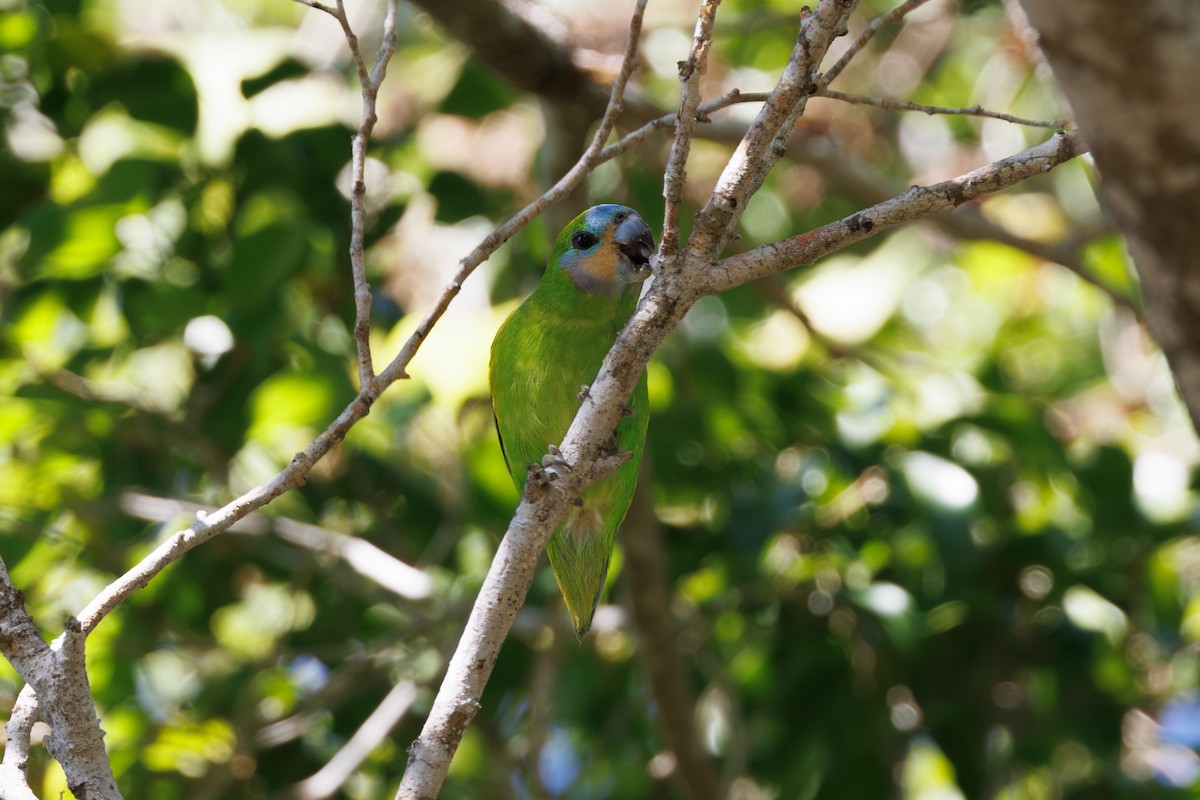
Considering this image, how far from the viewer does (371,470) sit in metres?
4.57

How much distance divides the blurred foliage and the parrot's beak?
621 millimetres

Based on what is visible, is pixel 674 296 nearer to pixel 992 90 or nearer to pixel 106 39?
pixel 106 39

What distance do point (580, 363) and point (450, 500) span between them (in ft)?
5.20

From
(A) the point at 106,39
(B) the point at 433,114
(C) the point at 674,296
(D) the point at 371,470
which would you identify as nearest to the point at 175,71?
(A) the point at 106,39

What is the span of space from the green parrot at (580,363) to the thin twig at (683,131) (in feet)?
3.73

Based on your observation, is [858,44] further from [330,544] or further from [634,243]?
[330,544]

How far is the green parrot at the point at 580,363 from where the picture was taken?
10.9 feet

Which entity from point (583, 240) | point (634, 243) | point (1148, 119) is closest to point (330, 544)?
point (583, 240)

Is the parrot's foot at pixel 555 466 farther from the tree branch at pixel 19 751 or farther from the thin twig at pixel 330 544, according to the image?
the thin twig at pixel 330 544

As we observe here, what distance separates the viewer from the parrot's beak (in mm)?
3324

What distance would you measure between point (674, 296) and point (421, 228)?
4.09m

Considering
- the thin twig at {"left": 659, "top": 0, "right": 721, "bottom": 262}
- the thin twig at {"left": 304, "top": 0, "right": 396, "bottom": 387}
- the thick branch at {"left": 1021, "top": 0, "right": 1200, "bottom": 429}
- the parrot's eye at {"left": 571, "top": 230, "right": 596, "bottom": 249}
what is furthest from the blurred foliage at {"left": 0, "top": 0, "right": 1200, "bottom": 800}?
the thick branch at {"left": 1021, "top": 0, "right": 1200, "bottom": 429}

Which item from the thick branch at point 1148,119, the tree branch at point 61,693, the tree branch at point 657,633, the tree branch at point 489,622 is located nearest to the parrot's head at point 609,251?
the tree branch at point 657,633

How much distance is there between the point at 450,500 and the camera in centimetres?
477
